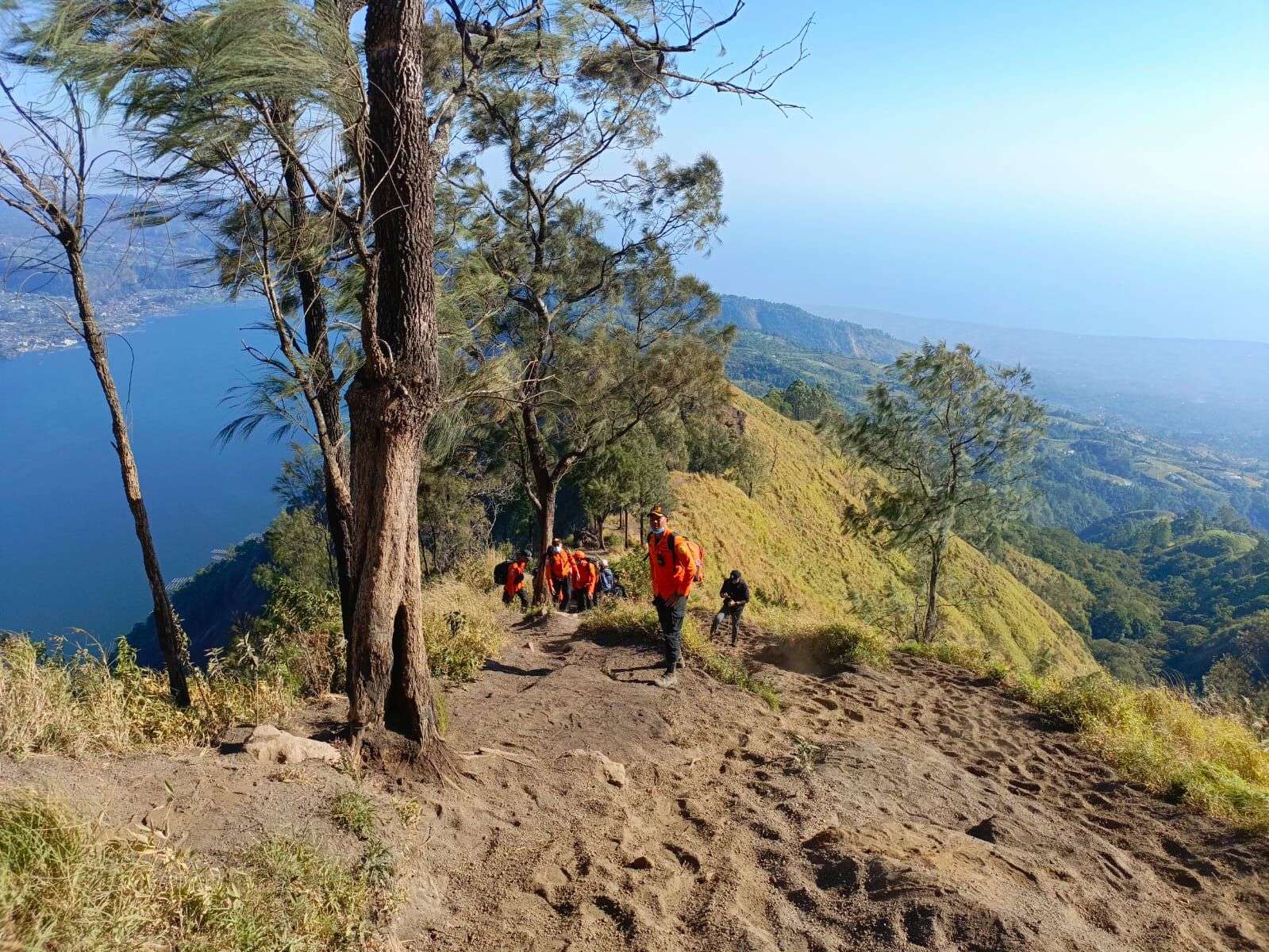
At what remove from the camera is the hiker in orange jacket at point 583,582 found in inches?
442

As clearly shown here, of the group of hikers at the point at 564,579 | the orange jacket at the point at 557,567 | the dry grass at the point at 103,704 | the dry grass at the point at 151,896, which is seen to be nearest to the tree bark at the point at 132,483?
the dry grass at the point at 103,704

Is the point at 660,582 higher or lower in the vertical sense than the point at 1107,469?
higher

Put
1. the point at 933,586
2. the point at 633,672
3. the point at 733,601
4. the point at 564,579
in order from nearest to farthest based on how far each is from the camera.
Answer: the point at 633,672 → the point at 733,601 → the point at 564,579 → the point at 933,586

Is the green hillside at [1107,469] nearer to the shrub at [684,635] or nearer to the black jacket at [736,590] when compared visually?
the black jacket at [736,590]

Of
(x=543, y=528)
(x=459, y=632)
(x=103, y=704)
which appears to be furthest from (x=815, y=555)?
(x=103, y=704)

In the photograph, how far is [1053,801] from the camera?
228 inches

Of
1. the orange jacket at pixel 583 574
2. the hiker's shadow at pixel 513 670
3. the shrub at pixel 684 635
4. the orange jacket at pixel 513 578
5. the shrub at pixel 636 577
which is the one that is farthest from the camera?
the shrub at pixel 636 577

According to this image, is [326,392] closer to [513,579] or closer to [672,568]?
[672,568]

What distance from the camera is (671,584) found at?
7094 millimetres

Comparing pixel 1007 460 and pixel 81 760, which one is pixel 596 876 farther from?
pixel 1007 460

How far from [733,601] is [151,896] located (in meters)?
8.23

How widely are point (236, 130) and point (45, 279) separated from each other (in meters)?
2.36

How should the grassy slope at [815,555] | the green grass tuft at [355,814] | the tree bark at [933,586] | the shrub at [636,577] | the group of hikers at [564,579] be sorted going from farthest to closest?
the grassy slope at [815,555] → the tree bark at [933,586] → the shrub at [636,577] → the group of hikers at [564,579] → the green grass tuft at [355,814]

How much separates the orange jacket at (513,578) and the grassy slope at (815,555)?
12850 mm
